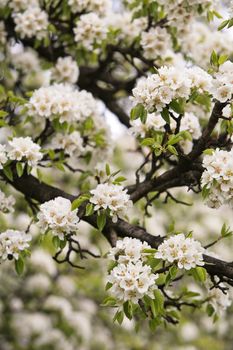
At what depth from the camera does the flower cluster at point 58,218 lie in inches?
94.6

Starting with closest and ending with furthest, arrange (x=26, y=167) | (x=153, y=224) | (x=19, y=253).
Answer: (x=19, y=253), (x=26, y=167), (x=153, y=224)

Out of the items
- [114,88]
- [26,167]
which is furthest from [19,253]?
[114,88]

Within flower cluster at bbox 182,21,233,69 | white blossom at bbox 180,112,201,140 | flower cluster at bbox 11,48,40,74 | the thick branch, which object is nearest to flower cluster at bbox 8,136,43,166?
the thick branch

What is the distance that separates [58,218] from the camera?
7.89 ft

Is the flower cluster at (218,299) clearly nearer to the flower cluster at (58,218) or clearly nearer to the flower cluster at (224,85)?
the flower cluster at (58,218)

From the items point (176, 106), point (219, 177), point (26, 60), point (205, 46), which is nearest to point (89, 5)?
point (205, 46)

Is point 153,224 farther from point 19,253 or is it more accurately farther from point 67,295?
point 19,253

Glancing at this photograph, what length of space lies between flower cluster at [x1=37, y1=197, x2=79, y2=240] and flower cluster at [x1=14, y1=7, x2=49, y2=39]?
158 centimetres

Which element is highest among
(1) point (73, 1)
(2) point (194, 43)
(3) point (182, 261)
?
(2) point (194, 43)

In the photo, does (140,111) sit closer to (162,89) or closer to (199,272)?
(162,89)

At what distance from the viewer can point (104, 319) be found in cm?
718

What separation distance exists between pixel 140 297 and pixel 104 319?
16.9 ft

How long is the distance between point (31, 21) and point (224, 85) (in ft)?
5.72

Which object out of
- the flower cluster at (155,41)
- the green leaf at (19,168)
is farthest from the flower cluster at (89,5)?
the green leaf at (19,168)
